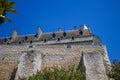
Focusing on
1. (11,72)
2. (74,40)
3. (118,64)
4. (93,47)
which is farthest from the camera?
(74,40)

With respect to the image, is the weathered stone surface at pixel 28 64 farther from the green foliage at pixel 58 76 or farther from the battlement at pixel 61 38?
the battlement at pixel 61 38

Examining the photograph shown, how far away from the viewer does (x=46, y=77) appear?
17078 millimetres

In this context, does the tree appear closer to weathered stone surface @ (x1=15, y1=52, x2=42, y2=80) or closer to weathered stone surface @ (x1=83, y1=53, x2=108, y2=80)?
weathered stone surface @ (x1=15, y1=52, x2=42, y2=80)

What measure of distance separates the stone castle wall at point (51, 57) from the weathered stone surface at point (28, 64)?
1.02m

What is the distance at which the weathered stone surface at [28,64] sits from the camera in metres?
18.5

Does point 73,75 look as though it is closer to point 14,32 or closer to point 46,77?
point 46,77

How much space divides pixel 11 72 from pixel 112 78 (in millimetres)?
9772

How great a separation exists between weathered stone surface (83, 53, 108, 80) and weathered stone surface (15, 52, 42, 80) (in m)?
4.50

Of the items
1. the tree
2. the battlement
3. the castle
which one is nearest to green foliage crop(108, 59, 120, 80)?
the castle

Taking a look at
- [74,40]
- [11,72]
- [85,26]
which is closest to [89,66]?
[11,72]

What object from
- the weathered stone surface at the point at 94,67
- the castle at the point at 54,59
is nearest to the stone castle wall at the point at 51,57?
the castle at the point at 54,59

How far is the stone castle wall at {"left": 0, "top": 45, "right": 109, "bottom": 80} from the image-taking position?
2031 cm

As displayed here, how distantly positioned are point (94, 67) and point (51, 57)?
4.66m

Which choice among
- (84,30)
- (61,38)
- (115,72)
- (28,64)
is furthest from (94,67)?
(84,30)
